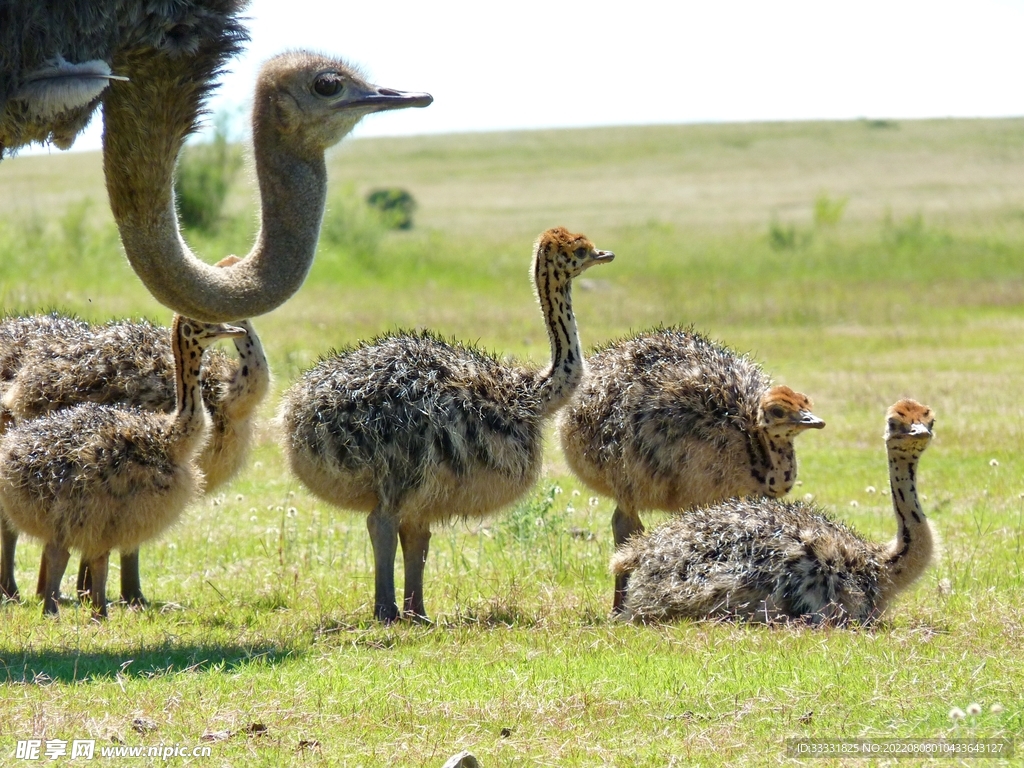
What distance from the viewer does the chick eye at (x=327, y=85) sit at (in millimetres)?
6828

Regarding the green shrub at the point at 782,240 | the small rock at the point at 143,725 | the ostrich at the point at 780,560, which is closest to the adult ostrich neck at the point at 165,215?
the small rock at the point at 143,725

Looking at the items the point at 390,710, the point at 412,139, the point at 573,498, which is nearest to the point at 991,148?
the point at 412,139

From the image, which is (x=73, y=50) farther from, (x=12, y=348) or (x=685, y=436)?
(x=685, y=436)

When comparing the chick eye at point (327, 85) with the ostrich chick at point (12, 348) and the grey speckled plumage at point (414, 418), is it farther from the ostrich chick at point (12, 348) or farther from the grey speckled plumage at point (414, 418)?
the ostrich chick at point (12, 348)

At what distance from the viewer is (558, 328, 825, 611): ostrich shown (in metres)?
7.93

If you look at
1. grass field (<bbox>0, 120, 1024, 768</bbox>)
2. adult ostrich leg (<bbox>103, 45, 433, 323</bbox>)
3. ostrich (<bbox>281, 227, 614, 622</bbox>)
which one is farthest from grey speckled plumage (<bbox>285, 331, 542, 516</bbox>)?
adult ostrich leg (<bbox>103, 45, 433, 323</bbox>)

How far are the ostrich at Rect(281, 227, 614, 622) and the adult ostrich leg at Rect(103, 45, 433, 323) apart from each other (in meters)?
1.06

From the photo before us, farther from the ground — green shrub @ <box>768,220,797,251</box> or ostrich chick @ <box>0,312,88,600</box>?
green shrub @ <box>768,220,797,251</box>

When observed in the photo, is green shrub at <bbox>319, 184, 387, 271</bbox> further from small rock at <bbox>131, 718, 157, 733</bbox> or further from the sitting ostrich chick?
small rock at <bbox>131, 718, 157, 733</bbox>

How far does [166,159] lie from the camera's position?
21.2ft

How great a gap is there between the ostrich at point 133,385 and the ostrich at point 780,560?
226cm

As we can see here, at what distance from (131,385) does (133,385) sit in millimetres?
11

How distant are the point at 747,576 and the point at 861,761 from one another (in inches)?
82.9

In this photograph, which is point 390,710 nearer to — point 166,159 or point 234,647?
point 234,647
